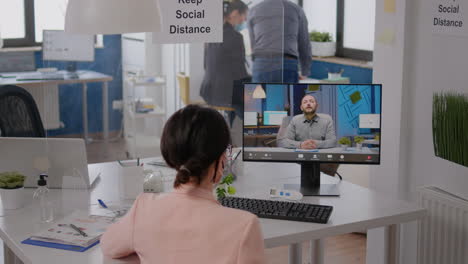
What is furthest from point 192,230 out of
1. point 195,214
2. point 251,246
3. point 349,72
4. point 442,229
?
point 349,72

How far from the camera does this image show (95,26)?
237cm

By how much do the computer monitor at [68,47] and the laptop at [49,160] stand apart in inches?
32.4

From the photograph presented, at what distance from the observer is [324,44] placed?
580cm

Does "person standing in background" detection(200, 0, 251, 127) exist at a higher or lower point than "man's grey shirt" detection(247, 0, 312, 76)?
lower

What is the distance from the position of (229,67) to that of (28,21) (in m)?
1.14

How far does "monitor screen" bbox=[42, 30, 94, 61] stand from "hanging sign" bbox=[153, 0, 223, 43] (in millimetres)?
370

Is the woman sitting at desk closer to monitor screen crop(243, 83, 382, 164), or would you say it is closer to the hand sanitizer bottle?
the hand sanitizer bottle

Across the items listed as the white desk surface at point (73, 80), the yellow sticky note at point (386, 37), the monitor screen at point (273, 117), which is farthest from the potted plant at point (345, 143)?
the white desk surface at point (73, 80)

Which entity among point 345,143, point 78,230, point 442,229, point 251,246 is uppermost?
point 345,143

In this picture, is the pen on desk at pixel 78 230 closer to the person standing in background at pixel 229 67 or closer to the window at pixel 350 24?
the person standing in background at pixel 229 67

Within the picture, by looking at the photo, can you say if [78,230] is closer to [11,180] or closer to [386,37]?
Result: [11,180]

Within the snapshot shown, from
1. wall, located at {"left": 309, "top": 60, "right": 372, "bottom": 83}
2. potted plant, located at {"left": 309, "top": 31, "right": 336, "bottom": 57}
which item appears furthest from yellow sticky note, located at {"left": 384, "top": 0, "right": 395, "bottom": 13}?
wall, located at {"left": 309, "top": 60, "right": 372, "bottom": 83}

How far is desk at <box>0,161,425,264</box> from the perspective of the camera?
2191 millimetres

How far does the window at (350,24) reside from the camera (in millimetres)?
5867
